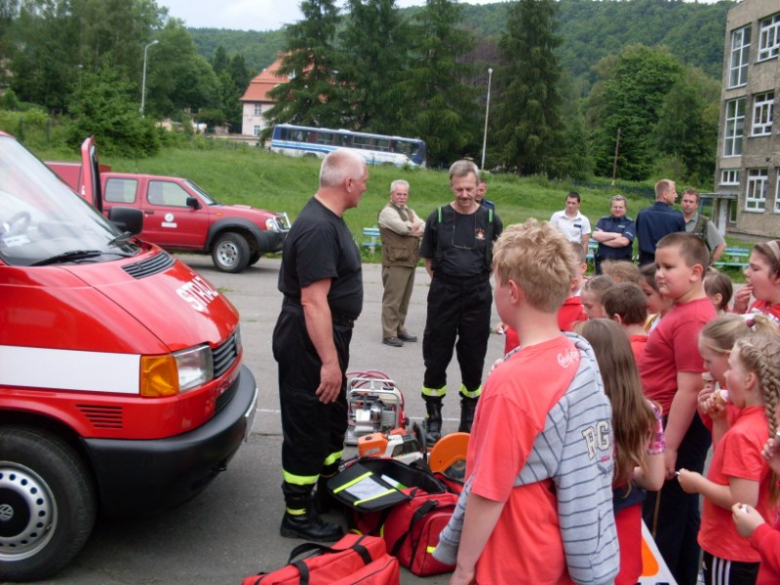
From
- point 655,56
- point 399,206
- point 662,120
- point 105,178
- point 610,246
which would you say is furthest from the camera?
point 655,56

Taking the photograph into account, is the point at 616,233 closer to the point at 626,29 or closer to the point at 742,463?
the point at 742,463

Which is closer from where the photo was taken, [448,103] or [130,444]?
[130,444]

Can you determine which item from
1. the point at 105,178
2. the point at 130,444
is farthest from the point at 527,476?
the point at 105,178

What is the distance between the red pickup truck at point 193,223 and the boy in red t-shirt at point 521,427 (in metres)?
13.9

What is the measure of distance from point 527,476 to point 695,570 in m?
2.13

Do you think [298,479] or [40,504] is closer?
[40,504]

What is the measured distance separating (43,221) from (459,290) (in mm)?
3031

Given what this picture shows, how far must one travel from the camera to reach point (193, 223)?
15969 mm

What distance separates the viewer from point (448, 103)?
69.8 metres

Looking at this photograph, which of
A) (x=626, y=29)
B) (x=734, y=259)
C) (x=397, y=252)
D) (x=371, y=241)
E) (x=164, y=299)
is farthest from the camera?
(x=626, y=29)

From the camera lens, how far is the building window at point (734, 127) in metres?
45.3

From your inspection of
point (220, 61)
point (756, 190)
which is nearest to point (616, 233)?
point (756, 190)

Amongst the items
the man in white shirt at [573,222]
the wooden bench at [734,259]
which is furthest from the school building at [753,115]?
the man in white shirt at [573,222]

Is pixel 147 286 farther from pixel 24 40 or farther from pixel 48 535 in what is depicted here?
pixel 24 40
